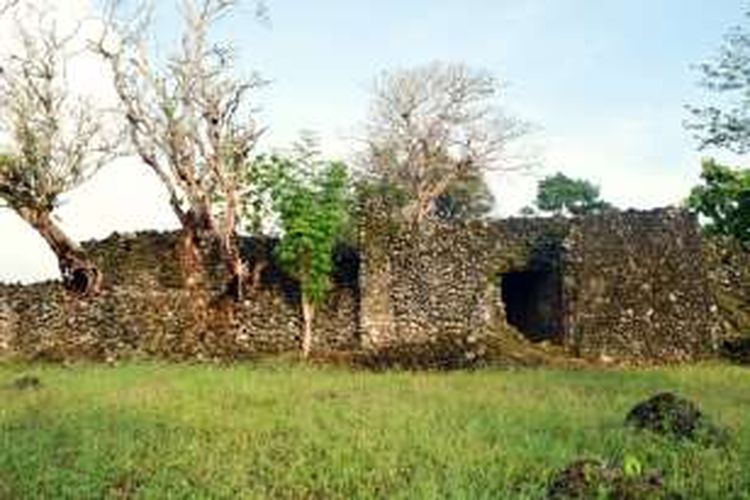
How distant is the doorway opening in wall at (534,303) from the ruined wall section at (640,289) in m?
0.75

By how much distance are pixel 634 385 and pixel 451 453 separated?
797 centimetres

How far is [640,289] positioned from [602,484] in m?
16.9

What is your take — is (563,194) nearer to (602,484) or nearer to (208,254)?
(208,254)

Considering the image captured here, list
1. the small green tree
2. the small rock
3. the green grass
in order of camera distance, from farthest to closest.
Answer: the small green tree
the small rock
the green grass

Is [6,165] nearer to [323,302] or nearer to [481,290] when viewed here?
[323,302]

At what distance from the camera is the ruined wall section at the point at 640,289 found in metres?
23.7

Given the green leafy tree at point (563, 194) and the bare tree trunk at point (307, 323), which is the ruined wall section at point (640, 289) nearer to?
the bare tree trunk at point (307, 323)

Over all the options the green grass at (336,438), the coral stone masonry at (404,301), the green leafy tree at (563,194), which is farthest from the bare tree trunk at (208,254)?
the green leafy tree at (563,194)

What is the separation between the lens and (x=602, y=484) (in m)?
7.72

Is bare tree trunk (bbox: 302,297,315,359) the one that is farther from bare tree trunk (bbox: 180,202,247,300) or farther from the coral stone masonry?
bare tree trunk (bbox: 180,202,247,300)

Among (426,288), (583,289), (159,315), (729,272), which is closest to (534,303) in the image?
(583,289)

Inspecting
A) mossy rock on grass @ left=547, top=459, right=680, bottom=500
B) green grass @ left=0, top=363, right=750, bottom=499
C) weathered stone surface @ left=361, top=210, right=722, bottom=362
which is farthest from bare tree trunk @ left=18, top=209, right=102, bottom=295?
mossy rock on grass @ left=547, top=459, right=680, bottom=500

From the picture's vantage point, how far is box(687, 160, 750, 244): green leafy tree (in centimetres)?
2384

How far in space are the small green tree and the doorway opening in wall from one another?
4.81 m
